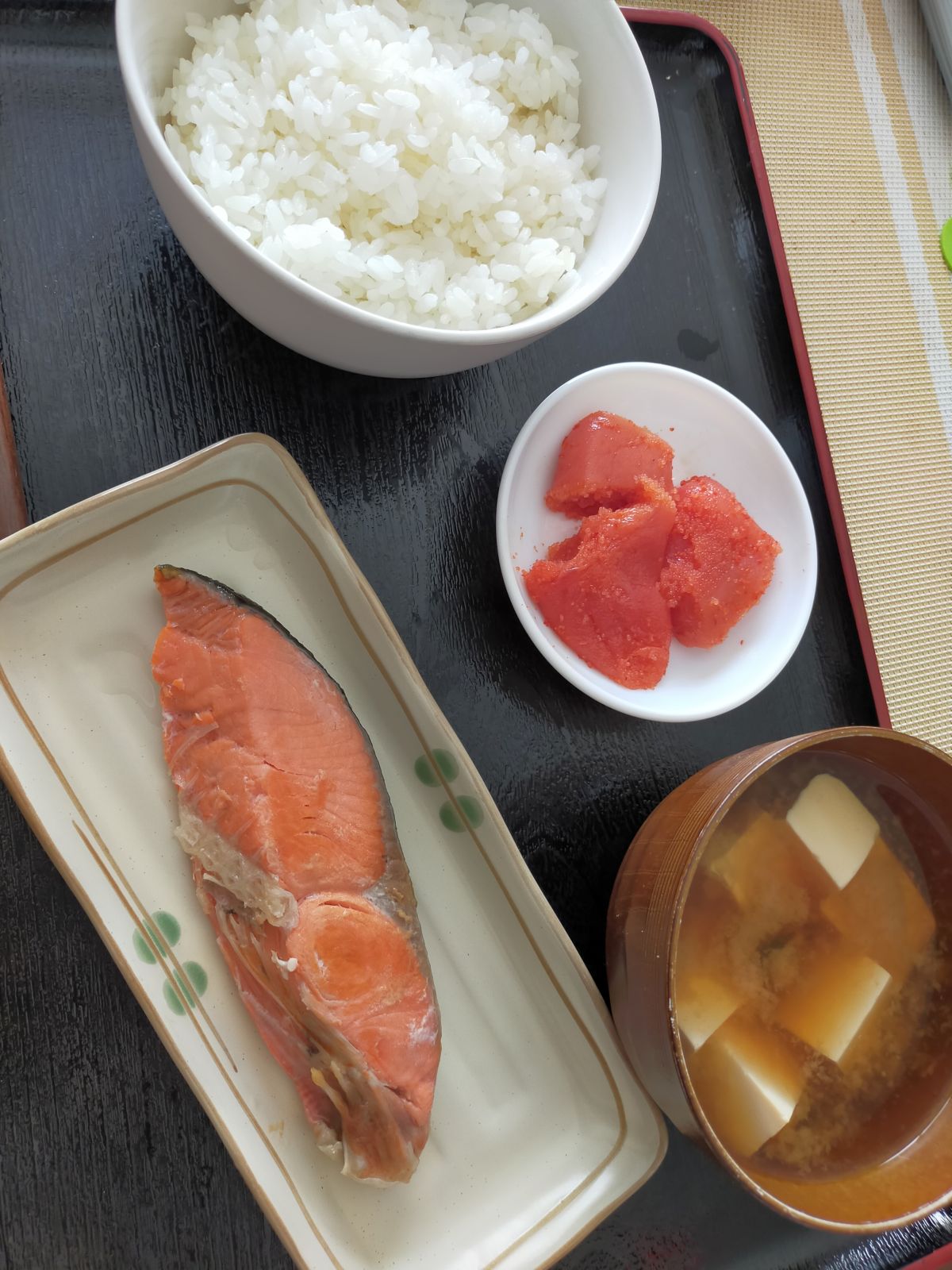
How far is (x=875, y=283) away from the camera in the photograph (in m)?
1.67

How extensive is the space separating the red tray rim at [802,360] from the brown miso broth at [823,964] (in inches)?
9.5

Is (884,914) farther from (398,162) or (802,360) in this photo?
(398,162)

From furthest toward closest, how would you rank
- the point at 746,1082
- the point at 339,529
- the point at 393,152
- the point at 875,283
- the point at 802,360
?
the point at 875,283 → the point at 802,360 → the point at 339,529 → the point at 746,1082 → the point at 393,152

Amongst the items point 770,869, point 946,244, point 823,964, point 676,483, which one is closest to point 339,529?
point 676,483

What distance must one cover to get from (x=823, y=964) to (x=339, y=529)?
0.87 m

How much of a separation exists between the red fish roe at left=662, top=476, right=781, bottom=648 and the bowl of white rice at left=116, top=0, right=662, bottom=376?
1.18ft

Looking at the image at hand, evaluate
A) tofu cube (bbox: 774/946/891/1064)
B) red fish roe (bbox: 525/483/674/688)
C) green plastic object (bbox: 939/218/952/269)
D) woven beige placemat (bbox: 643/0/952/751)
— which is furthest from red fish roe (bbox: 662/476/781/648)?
green plastic object (bbox: 939/218/952/269)

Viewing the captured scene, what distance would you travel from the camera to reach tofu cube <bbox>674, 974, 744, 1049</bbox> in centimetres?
114

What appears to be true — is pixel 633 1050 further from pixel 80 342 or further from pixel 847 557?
pixel 80 342

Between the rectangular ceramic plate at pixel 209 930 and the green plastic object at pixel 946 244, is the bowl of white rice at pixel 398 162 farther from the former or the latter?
the green plastic object at pixel 946 244

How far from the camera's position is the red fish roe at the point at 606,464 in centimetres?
126

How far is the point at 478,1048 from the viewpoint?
123 centimetres

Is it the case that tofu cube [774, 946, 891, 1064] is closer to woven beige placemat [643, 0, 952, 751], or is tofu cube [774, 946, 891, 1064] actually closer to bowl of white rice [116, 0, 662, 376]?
woven beige placemat [643, 0, 952, 751]

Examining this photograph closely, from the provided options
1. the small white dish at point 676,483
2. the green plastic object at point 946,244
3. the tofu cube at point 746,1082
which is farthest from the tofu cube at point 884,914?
the green plastic object at point 946,244
